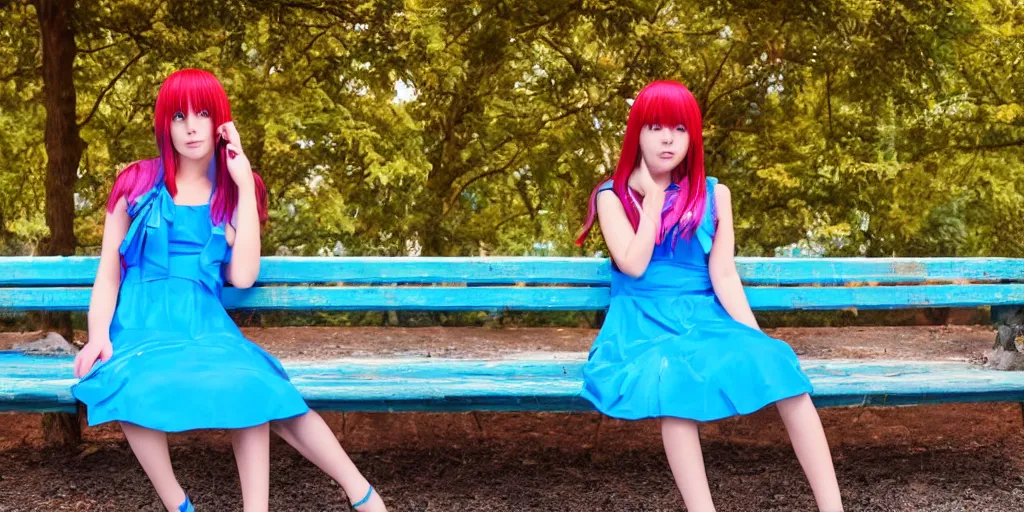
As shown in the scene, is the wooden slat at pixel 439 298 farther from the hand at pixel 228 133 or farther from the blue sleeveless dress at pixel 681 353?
the hand at pixel 228 133

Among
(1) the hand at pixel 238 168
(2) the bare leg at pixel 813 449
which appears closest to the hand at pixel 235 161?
(1) the hand at pixel 238 168

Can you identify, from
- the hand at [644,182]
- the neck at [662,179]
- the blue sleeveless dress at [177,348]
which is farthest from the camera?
the neck at [662,179]

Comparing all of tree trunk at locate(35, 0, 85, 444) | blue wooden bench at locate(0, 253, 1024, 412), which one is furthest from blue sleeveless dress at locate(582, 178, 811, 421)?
tree trunk at locate(35, 0, 85, 444)

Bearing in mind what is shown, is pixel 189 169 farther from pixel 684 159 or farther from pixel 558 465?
pixel 558 465

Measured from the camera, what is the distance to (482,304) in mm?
3473

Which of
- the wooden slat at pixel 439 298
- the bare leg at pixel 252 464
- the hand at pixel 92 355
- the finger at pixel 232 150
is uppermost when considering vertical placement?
the finger at pixel 232 150

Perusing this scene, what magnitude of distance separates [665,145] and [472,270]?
0.79 m

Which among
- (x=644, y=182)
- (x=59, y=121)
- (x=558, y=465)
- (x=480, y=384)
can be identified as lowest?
(x=558, y=465)

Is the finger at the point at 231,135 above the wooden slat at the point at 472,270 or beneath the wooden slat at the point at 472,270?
above

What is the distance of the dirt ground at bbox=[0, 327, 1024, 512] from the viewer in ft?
12.1

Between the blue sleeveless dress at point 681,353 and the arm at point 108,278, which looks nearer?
the blue sleeveless dress at point 681,353

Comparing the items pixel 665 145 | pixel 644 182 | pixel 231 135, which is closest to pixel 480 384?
pixel 644 182

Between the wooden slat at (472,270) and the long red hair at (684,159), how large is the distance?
39 centimetres

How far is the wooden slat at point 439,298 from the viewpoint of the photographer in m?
3.34
